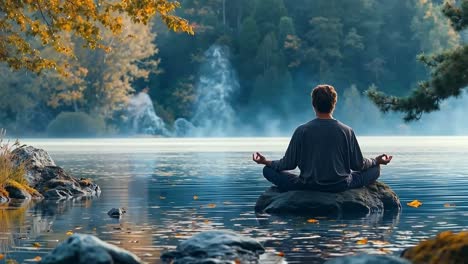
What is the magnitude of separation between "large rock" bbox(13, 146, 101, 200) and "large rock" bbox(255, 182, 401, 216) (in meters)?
7.47

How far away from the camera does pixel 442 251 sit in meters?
10.6

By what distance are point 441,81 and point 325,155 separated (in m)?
5.49

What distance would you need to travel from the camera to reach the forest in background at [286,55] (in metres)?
108

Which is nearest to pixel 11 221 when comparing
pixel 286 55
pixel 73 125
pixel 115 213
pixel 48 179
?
pixel 115 213

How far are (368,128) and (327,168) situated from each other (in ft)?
311

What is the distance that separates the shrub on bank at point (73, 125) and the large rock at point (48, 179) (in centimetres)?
6851

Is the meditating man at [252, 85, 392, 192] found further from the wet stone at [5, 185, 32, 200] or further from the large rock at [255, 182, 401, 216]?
the wet stone at [5, 185, 32, 200]

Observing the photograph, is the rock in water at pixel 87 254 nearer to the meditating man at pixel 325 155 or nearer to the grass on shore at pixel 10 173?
the meditating man at pixel 325 155

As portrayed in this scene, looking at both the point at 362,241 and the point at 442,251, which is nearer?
the point at 442,251

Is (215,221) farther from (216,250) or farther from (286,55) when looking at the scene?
(286,55)

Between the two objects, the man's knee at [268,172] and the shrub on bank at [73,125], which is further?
the shrub on bank at [73,125]

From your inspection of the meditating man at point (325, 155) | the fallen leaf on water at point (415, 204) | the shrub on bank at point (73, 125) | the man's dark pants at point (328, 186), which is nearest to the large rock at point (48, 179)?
the man's dark pants at point (328, 186)

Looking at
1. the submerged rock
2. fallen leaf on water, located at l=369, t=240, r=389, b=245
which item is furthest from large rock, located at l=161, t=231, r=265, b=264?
the submerged rock

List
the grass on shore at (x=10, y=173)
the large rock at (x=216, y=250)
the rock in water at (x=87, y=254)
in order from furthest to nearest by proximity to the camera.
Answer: the grass on shore at (x=10, y=173)
the large rock at (x=216, y=250)
the rock in water at (x=87, y=254)
